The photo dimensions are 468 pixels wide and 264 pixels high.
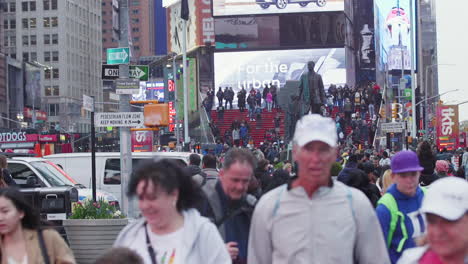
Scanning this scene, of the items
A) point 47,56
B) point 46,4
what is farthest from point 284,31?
point 47,56

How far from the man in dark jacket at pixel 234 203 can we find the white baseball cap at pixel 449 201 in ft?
7.63

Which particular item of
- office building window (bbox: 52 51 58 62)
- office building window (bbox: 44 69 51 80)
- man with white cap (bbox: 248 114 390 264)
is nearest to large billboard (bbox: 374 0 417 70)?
office building window (bbox: 52 51 58 62)

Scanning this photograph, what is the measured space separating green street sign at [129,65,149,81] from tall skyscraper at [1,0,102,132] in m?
124

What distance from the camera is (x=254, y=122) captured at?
73812 millimetres

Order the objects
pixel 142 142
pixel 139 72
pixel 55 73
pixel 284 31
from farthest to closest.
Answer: pixel 55 73 → pixel 284 31 → pixel 142 142 → pixel 139 72

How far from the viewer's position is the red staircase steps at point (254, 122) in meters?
72.1

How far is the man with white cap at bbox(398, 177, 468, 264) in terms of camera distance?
11.4 ft

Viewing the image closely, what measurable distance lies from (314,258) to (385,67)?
343ft

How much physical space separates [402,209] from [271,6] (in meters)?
84.4

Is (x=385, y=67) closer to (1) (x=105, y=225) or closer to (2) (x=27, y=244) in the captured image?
(1) (x=105, y=225)

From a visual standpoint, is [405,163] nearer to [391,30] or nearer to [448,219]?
[448,219]

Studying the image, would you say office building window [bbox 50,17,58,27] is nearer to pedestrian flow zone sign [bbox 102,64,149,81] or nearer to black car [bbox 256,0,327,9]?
black car [bbox 256,0,327,9]

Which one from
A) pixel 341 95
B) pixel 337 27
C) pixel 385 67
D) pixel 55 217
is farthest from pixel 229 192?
pixel 385 67

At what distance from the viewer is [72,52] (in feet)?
A: 472
